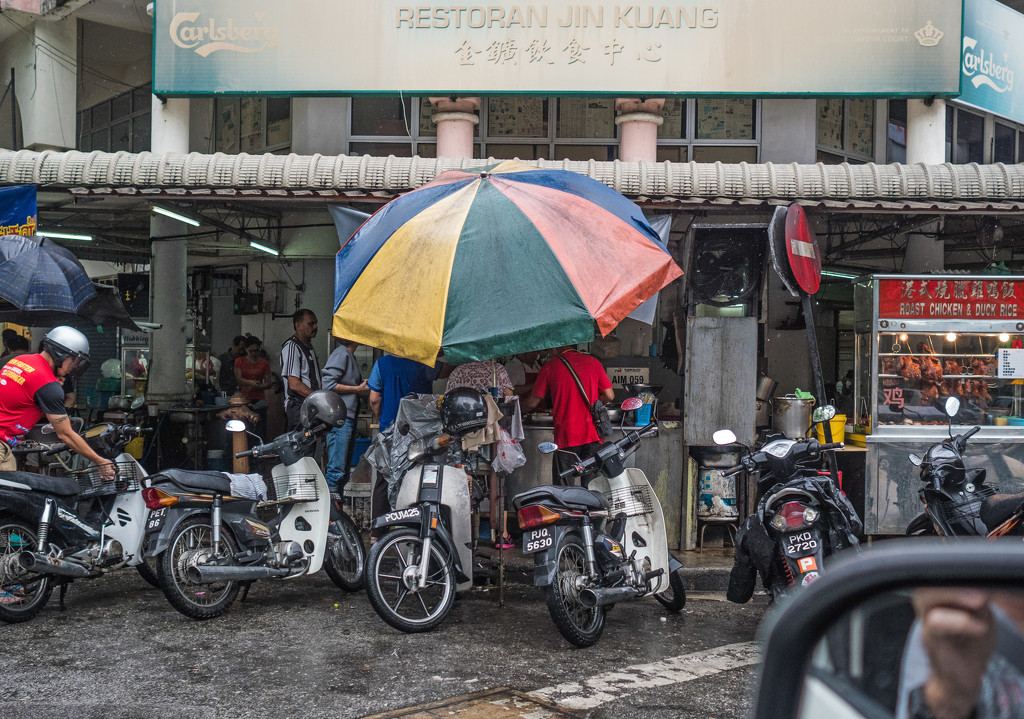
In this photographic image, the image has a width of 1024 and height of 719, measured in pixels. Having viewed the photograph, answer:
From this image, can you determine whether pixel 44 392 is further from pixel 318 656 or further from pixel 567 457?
pixel 567 457

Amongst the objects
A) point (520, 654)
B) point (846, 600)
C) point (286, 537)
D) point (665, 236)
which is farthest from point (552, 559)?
point (846, 600)

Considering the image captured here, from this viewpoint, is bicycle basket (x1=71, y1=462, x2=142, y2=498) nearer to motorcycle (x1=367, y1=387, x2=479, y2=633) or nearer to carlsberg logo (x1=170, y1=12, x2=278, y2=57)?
motorcycle (x1=367, y1=387, x2=479, y2=633)

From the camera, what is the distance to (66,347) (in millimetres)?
6449

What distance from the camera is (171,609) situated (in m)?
6.37

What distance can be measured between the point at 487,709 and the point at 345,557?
8.79 ft

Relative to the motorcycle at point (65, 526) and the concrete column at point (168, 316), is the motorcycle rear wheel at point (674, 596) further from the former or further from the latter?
the concrete column at point (168, 316)

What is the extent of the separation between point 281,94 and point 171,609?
19.1 feet

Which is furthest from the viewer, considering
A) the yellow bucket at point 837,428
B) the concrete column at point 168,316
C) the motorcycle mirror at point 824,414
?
the concrete column at point 168,316

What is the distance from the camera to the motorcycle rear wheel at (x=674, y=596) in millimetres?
6312

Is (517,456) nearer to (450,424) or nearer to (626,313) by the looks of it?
(450,424)

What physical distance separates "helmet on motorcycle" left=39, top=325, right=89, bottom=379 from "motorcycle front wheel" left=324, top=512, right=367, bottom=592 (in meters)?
2.16

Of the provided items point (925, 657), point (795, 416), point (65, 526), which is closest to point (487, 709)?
point (65, 526)

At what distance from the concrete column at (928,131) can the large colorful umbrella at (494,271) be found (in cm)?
516

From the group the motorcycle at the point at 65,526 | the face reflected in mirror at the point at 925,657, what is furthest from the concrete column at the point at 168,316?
the face reflected in mirror at the point at 925,657
